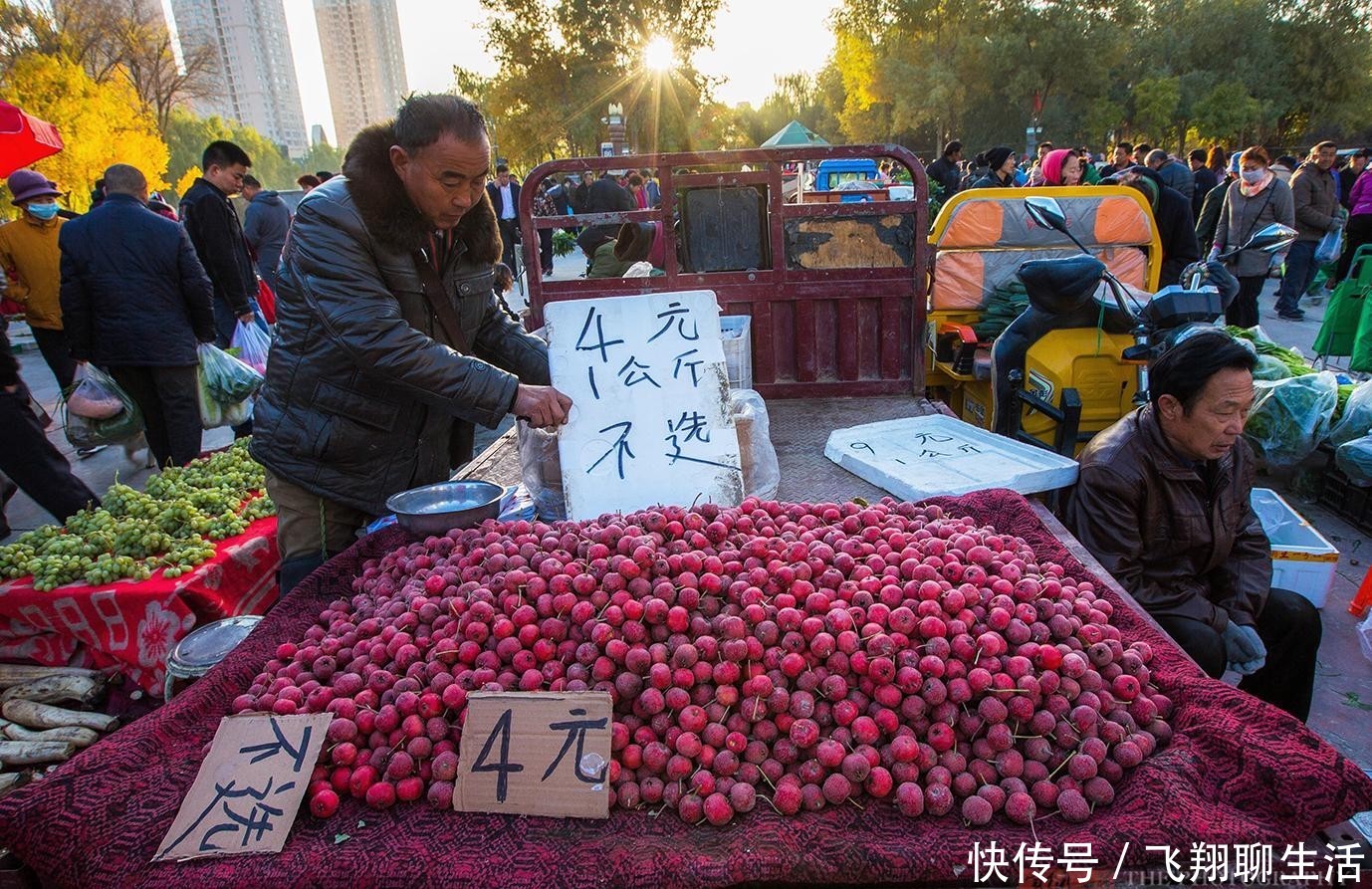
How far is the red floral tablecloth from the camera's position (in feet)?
10.2

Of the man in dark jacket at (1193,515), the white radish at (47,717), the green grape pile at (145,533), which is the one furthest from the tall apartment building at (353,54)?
the man in dark jacket at (1193,515)

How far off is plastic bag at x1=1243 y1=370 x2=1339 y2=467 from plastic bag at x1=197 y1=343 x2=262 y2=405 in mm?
6651

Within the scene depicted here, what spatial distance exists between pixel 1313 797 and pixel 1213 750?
160mm

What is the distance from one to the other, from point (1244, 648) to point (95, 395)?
20.5 feet

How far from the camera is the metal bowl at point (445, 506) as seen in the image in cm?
206

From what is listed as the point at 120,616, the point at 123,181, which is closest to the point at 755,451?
the point at 120,616

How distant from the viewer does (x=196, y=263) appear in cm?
482

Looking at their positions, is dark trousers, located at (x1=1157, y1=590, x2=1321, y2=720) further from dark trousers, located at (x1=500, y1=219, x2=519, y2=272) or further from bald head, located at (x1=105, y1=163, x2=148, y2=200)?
dark trousers, located at (x1=500, y1=219, x2=519, y2=272)

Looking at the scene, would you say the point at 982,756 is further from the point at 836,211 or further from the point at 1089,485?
the point at 836,211

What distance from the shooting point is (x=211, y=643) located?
245 cm

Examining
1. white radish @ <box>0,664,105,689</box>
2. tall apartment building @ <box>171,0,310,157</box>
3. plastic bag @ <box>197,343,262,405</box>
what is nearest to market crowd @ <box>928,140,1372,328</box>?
plastic bag @ <box>197,343,262,405</box>

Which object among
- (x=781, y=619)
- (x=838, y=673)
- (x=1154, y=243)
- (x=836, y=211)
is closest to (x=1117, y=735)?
(x=838, y=673)

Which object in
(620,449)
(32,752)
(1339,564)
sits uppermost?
(620,449)

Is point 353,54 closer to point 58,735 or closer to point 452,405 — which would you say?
point 58,735
